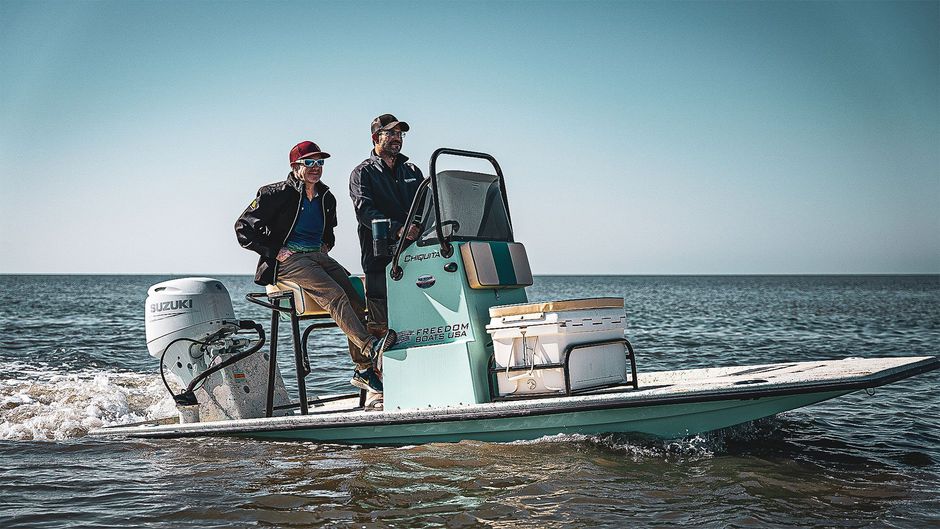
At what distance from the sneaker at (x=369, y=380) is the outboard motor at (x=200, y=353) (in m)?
0.99

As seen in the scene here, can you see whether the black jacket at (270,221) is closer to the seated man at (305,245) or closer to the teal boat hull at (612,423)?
the seated man at (305,245)

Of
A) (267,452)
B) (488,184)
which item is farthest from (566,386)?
(267,452)

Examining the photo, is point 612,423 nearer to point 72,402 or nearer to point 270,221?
point 270,221

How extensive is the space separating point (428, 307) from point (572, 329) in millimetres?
1204

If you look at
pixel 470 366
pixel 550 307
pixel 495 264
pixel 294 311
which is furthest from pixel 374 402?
pixel 550 307

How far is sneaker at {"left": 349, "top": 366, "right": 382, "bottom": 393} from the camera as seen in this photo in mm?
7223

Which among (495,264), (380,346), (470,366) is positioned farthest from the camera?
(380,346)

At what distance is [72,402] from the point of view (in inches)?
379

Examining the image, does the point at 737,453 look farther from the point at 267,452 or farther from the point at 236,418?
the point at 236,418

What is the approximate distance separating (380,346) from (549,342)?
1487 millimetres

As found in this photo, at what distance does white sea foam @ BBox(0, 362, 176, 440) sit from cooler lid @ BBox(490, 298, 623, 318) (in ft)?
15.2

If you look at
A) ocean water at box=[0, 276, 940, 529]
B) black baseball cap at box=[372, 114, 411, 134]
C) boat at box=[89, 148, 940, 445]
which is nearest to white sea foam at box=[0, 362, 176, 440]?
ocean water at box=[0, 276, 940, 529]

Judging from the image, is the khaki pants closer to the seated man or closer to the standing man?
the seated man

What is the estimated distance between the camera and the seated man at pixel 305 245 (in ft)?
22.6
